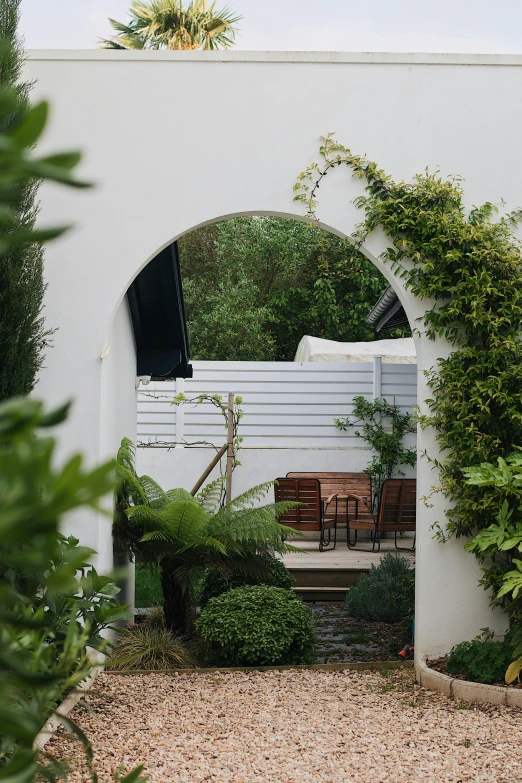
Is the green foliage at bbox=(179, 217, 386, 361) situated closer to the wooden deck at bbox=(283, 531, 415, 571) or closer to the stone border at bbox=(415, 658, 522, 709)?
the wooden deck at bbox=(283, 531, 415, 571)

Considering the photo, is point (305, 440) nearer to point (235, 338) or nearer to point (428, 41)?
point (235, 338)

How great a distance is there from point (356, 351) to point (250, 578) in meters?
7.17

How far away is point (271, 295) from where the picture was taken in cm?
1900

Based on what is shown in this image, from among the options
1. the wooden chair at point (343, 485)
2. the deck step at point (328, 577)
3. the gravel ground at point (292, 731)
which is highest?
the wooden chair at point (343, 485)

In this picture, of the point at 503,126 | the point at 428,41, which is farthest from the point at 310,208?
the point at 428,41

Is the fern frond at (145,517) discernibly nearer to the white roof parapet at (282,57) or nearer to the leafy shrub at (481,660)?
the leafy shrub at (481,660)

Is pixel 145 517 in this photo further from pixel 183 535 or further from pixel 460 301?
pixel 460 301

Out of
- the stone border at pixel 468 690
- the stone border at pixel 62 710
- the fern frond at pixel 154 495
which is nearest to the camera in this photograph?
the stone border at pixel 62 710

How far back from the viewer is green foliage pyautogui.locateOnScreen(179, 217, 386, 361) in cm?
1811

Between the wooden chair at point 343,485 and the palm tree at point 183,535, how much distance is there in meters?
4.57

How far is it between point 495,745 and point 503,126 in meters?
3.73

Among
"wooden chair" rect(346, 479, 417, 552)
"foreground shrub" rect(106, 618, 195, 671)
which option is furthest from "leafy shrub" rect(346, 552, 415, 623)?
"wooden chair" rect(346, 479, 417, 552)

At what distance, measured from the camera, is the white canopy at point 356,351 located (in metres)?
12.7

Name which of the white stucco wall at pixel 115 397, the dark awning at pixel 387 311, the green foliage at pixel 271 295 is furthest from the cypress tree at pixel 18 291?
the green foliage at pixel 271 295
